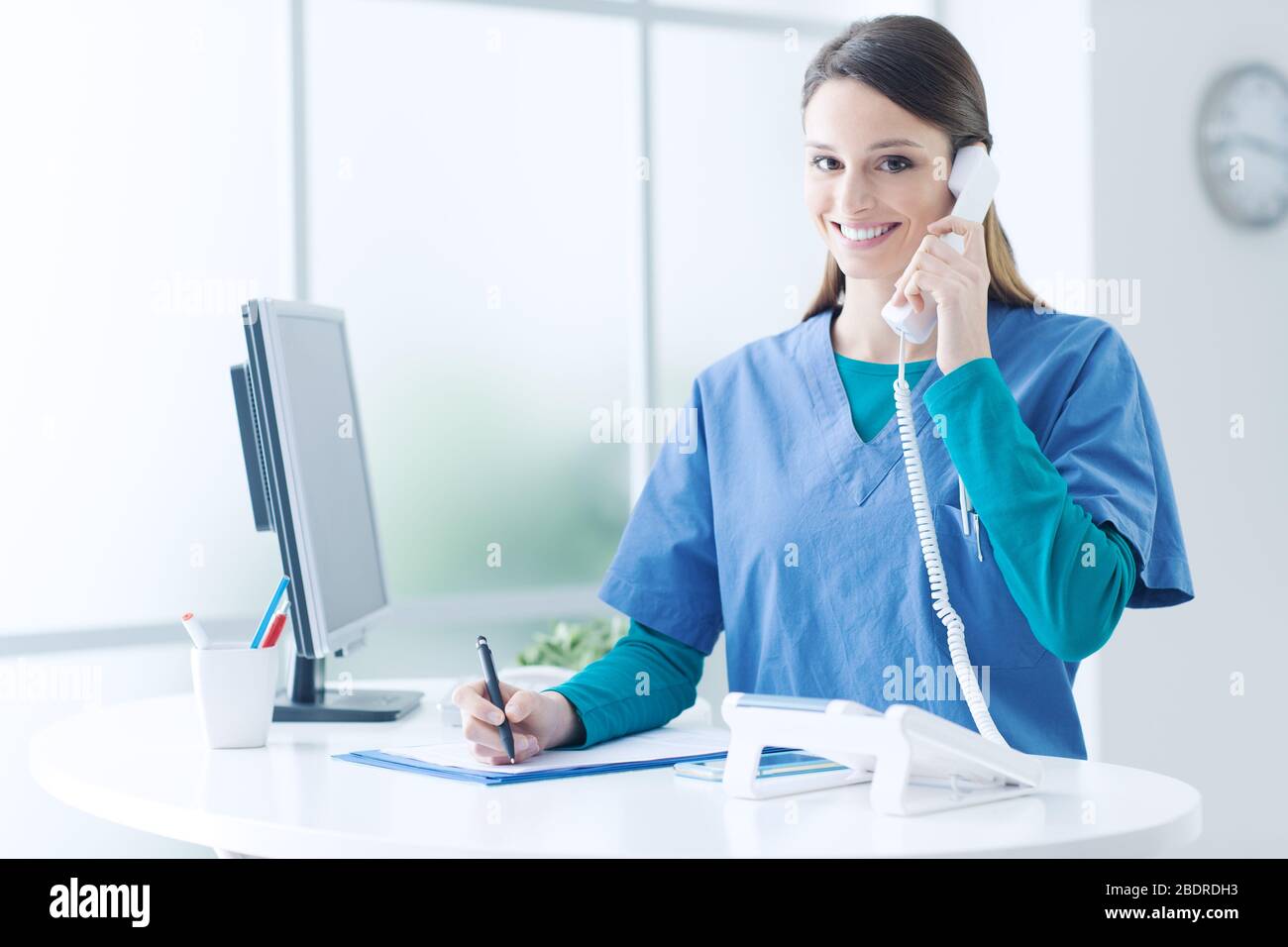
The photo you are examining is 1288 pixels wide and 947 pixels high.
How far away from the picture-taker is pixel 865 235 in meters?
1.47

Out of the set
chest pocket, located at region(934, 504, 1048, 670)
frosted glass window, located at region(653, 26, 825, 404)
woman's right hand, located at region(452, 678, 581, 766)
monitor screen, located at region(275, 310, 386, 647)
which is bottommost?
woman's right hand, located at region(452, 678, 581, 766)

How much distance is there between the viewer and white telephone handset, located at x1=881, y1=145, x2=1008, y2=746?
4.40 feet

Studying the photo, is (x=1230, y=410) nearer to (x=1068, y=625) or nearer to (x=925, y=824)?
(x=1068, y=625)

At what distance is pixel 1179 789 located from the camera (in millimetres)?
1083

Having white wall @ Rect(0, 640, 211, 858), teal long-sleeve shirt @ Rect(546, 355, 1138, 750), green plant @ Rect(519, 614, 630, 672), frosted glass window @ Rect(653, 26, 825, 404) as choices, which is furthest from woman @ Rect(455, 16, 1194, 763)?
frosted glass window @ Rect(653, 26, 825, 404)

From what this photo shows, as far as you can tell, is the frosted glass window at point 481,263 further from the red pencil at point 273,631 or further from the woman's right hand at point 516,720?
the woman's right hand at point 516,720

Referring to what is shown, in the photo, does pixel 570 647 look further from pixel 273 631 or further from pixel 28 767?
pixel 273 631

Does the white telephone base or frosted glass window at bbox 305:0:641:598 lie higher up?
frosted glass window at bbox 305:0:641:598

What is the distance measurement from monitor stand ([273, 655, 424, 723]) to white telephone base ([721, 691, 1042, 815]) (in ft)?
2.11

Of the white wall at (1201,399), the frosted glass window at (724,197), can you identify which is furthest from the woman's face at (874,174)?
the frosted glass window at (724,197)

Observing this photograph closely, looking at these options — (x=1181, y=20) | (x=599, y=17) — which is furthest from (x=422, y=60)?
(x=1181, y=20)

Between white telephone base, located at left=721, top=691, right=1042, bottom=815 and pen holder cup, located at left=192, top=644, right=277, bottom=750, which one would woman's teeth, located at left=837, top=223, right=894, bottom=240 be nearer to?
white telephone base, located at left=721, top=691, right=1042, bottom=815
